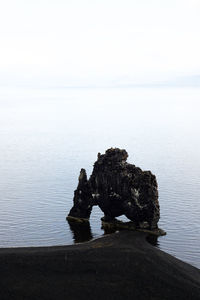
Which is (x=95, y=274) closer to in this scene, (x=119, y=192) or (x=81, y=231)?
(x=81, y=231)

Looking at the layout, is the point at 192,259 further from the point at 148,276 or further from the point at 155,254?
the point at 148,276

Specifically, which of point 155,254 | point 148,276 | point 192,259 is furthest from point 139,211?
point 148,276

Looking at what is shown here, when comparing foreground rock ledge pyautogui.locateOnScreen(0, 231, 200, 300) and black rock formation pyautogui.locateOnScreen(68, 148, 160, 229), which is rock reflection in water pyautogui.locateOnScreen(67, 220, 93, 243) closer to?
black rock formation pyautogui.locateOnScreen(68, 148, 160, 229)

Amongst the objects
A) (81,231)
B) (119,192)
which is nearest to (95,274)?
(81,231)

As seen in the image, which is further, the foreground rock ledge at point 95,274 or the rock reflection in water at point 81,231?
the rock reflection in water at point 81,231

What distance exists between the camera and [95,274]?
2815 inches

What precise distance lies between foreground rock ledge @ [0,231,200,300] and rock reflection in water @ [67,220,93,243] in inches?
717

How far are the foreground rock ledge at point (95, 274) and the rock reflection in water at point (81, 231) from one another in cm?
1822

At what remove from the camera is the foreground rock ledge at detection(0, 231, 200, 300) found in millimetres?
66062

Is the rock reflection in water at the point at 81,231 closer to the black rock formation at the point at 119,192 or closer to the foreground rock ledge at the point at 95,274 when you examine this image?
the black rock formation at the point at 119,192

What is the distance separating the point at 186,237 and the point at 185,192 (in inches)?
1688

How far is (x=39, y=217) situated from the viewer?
118125 millimetres

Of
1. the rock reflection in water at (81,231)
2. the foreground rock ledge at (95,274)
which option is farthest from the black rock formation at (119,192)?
the foreground rock ledge at (95,274)

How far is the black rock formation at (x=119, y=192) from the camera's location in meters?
102
